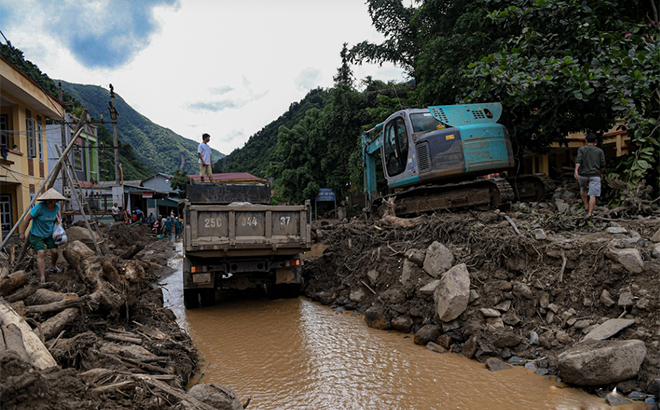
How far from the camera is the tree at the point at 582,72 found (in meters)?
7.11

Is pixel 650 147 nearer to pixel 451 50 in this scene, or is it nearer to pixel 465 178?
pixel 465 178

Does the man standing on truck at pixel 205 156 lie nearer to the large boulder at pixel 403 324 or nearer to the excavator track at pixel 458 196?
the excavator track at pixel 458 196

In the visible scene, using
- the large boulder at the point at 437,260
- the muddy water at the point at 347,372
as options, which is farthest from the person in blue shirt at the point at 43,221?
the large boulder at the point at 437,260

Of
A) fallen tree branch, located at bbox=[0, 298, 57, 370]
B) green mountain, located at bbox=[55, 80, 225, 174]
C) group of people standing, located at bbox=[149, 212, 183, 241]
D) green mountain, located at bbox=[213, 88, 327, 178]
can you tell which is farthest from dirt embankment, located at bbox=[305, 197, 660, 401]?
green mountain, located at bbox=[55, 80, 225, 174]

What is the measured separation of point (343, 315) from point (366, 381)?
2.63 meters

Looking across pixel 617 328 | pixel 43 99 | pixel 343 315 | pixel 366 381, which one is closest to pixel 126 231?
pixel 43 99

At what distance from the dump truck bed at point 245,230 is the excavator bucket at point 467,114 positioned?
3728 millimetres

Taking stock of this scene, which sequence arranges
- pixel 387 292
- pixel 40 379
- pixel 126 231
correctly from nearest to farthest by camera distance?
pixel 40 379, pixel 387 292, pixel 126 231

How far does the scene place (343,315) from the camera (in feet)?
23.2

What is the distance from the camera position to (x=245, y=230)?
7082 mm

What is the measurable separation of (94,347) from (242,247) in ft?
10.7

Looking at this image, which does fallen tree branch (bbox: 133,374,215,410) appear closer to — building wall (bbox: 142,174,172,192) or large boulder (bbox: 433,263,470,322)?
large boulder (bbox: 433,263,470,322)

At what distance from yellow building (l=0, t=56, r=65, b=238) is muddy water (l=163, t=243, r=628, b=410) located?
10696mm

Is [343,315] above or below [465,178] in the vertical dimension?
below
